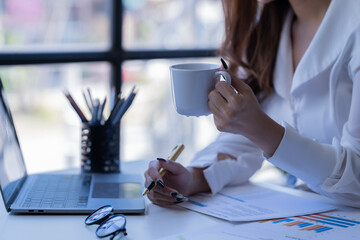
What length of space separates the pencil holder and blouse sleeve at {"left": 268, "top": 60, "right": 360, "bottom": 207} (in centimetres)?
44

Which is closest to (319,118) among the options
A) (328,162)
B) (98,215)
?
(328,162)

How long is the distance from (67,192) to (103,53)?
1436 millimetres

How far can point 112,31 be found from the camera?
2547 mm

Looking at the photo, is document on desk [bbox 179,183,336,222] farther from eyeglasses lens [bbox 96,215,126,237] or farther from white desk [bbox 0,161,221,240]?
eyeglasses lens [bbox 96,215,126,237]

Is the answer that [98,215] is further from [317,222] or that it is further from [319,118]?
[319,118]

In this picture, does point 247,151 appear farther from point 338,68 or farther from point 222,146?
point 338,68

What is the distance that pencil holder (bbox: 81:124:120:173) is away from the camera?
1353mm

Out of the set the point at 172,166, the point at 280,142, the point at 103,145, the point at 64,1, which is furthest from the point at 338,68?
the point at 64,1

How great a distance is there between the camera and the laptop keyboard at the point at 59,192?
1.09 metres

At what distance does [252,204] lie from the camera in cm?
114

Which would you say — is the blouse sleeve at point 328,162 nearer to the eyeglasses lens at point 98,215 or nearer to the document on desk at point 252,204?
the document on desk at point 252,204

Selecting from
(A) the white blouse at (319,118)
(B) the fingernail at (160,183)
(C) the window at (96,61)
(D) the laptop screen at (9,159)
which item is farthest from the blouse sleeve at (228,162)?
(C) the window at (96,61)

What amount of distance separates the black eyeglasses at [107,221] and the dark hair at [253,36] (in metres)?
0.65

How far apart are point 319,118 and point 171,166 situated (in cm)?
43
